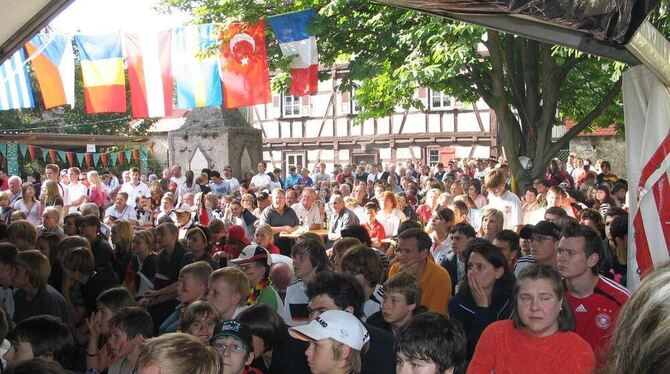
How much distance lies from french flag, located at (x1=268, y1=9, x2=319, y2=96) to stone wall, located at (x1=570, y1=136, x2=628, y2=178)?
2544cm

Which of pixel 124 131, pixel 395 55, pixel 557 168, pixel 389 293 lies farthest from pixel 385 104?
pixel 124 131

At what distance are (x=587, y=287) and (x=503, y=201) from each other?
5.66 metres

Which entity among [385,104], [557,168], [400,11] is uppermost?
[400,11]

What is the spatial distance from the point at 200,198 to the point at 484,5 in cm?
1094

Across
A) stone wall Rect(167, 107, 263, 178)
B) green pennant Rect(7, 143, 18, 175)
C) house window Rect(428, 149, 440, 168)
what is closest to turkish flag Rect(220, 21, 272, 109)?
stone wall Rect(167, 107, 263, 178)

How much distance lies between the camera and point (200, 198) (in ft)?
46.2

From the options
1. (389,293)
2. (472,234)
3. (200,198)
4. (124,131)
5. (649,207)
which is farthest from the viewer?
(124,131)

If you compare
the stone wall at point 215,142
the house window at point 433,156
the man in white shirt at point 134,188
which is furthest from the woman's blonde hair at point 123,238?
the house window at point 433,156

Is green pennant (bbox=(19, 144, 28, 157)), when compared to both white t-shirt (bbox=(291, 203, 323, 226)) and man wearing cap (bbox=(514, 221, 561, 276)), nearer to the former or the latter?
white t-shirt (bbox=(291, 203, 323, 226))

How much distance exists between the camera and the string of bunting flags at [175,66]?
47.1 ft

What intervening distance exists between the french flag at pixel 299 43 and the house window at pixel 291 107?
24.7 metres

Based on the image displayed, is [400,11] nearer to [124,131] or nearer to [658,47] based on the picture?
[658,47]

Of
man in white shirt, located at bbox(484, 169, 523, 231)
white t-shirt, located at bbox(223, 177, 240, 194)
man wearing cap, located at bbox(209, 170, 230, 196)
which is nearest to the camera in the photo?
man in white shirt, located at bbox(484, 169, 523, 231)

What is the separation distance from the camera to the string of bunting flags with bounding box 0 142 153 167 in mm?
28359
